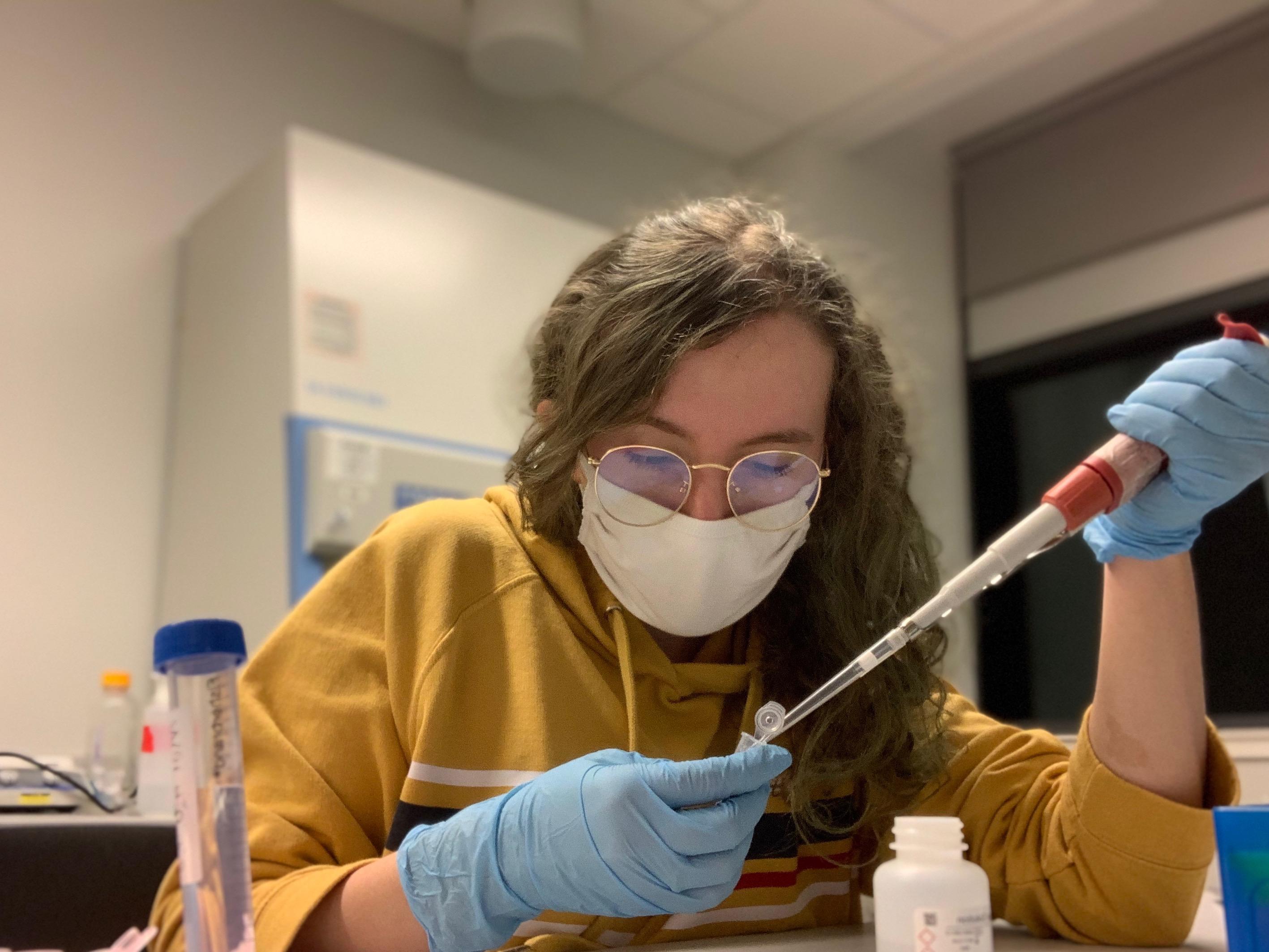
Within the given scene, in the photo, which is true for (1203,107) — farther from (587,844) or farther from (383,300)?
(587,844)

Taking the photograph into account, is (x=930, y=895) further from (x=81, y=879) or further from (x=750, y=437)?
(x=81, y=879)

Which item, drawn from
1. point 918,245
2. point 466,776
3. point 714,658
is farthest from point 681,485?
point 918,245

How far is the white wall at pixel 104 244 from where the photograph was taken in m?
2.25

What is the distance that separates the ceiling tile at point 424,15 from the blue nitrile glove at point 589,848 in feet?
8.41

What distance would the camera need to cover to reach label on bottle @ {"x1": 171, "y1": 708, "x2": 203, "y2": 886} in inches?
23.3

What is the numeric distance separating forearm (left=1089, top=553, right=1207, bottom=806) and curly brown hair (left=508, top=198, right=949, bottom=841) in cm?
17

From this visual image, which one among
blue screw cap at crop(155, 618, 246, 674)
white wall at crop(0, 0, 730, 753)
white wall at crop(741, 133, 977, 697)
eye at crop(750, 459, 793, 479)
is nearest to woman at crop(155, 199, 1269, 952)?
eye at crop(750, 459, 793, 479)

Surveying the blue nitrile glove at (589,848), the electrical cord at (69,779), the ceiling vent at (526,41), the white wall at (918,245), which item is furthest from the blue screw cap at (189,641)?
Answer: the white wall at (918,245)

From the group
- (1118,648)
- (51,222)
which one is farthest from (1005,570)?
(51,222)

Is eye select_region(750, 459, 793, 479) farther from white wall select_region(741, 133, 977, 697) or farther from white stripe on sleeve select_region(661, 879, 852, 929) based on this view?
white wall select_region(741, 133, 977, 697)

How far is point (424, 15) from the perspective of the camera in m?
2.92

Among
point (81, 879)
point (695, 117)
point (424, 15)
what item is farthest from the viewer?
point (695, 117)

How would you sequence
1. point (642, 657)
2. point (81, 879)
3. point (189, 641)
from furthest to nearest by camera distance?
point (81, 879) → point (642, 657) → point (189, 641)

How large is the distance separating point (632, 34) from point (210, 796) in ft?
8.84
